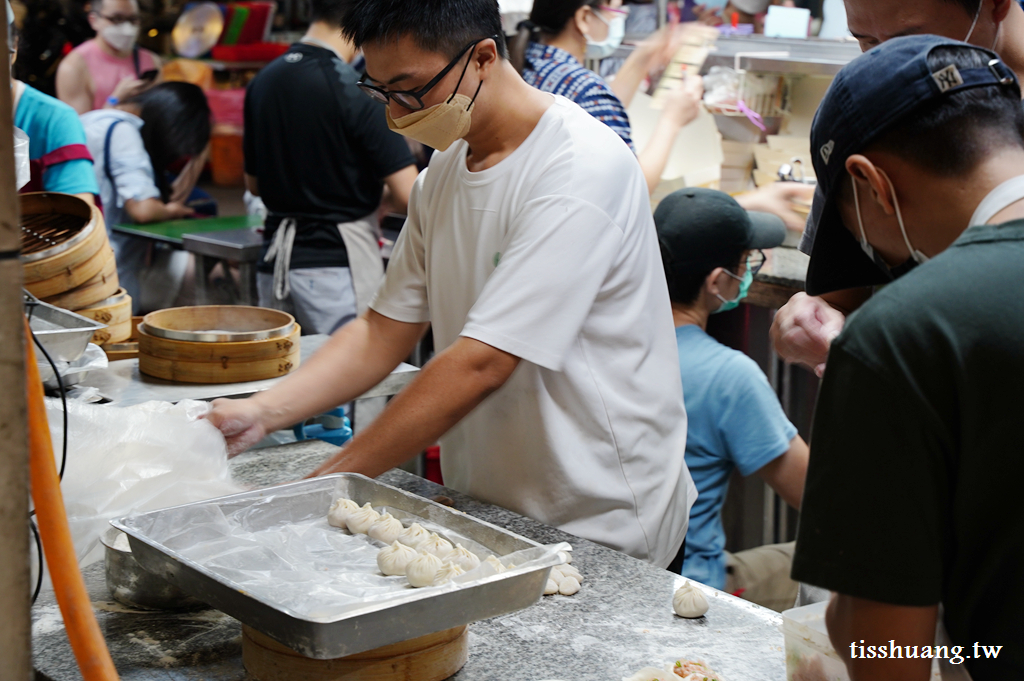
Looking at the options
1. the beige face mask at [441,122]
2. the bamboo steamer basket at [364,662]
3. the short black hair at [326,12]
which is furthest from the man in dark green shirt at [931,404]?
the short black hair at [326,12]

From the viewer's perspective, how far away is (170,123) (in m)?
5.33

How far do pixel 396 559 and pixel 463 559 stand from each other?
0.10 meters

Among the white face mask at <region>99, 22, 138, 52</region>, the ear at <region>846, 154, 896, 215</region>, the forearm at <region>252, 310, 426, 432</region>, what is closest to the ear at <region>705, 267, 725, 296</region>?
the forearm at <region>252, 310, 426, 432</region>

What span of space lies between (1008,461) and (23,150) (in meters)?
2.17

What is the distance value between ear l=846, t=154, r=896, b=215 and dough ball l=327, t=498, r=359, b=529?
96cm

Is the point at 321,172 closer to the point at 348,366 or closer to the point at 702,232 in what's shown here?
the point at 702,232

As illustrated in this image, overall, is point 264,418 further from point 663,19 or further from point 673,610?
point 663,19

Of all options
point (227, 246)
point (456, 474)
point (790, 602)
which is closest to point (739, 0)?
point (227, 246)

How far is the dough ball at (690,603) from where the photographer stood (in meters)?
1.46

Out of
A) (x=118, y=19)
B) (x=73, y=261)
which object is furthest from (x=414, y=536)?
(x=118, y=19)

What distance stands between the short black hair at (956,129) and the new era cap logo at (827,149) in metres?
0.06

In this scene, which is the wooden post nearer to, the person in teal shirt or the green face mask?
the green face mask

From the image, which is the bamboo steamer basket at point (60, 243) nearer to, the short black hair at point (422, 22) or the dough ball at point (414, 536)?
the short black hair at point (422, 22)

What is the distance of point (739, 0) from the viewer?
462cm
